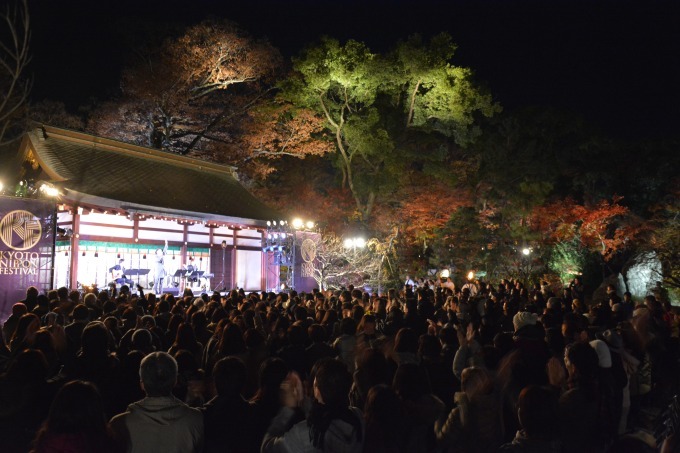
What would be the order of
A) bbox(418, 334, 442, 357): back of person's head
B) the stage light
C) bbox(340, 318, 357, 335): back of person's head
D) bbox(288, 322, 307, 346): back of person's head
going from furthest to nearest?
the stage light < bbox(340, 318, 357, 335): back of person's head < bbox(288, 322, 307, 346): back of person's head < bbox(418, 334, 442, 357): back of person's head

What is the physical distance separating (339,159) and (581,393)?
73.6 ft

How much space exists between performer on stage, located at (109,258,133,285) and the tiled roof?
2.48 meters

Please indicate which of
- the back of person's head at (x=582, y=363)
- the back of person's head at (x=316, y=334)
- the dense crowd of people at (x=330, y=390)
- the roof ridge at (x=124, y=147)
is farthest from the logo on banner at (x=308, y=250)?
the back of person's head at (x=582, y=363)

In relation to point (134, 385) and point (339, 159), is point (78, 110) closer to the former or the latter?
point (339, 159)

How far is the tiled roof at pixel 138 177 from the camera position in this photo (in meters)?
17.2

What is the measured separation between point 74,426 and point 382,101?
82.9 feet

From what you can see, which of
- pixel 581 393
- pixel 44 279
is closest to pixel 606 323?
pixel 581 393

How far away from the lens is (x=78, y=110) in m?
29.2

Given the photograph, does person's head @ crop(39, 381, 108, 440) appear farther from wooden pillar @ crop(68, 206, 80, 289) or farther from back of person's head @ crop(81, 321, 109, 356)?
wooden pillar @ crop(68, 206, 80, 289)

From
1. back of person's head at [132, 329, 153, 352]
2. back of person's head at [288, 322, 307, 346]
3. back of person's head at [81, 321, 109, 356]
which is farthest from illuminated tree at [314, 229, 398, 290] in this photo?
back of person's head at [81, 321, 109, 356]

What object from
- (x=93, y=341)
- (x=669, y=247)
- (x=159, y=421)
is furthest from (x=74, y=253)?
(x=669, y=247)

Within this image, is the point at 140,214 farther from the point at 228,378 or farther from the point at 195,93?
the point at 228,378

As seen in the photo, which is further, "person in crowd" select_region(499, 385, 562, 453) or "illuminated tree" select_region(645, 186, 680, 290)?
"illuminated tree" select_region(645, 186, 680, 290)

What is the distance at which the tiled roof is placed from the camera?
17.2 m
